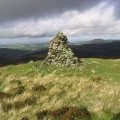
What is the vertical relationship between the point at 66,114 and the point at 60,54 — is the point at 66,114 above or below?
above

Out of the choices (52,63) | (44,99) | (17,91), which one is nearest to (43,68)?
(52,63)

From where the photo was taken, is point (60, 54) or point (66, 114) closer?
point (66, 114)

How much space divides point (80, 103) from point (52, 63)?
25.2 metres

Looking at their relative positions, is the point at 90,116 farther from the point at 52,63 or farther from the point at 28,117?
the point at 52,63

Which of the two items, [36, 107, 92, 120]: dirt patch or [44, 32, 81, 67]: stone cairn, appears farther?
[44, 32, 81, 67]: stone cairn

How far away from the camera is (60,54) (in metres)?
39.7

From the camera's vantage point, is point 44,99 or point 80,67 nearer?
point 44,99

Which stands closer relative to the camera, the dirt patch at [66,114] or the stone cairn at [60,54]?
the dirt patch at [66,114]

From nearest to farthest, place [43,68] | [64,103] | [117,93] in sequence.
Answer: [64,103] < [117,93] < [43,68]

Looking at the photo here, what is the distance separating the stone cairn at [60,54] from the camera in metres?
38.6

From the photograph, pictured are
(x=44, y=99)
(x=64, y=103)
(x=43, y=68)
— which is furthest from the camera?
(x=43, y=68)

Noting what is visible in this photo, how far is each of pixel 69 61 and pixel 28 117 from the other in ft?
89.6

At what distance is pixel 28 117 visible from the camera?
37.2ft

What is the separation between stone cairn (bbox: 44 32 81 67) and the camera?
1518 inches
